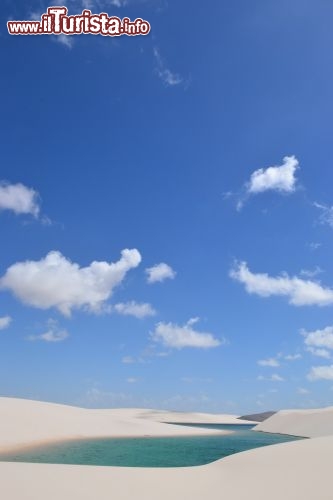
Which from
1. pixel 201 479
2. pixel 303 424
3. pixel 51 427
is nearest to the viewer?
pixel 201 479

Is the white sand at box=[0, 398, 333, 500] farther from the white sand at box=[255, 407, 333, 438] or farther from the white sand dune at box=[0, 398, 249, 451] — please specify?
the white sand at box=[255, 407, 333, 438]

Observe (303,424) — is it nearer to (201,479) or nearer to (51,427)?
(51,427)

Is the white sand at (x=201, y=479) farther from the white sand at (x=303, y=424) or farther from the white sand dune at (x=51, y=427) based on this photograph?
the white sand at (x=303, y=424)

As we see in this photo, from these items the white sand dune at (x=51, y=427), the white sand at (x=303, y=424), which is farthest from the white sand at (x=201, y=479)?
the white sand at (x=303, y=424)

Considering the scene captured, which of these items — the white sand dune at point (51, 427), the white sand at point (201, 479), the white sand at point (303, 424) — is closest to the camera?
the white sand at point (201, 479)

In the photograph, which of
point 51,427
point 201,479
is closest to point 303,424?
point 51,427

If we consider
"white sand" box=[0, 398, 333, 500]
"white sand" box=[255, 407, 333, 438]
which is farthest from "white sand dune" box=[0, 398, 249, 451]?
"white sand" box=[0, 398, 333, 500]

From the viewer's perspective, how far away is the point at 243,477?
14.1 m

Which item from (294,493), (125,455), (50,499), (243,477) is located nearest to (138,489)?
(50,499)

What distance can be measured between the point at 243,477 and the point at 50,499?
6252 millimetres

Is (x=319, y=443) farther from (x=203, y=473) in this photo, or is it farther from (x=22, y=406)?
(x=22, y=406)

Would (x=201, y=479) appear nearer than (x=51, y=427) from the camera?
Yes

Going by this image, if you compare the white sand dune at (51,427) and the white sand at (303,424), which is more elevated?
the white sand dune at (51,427)

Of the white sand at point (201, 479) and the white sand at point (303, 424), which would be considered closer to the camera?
the white sand at point (201, 479)
